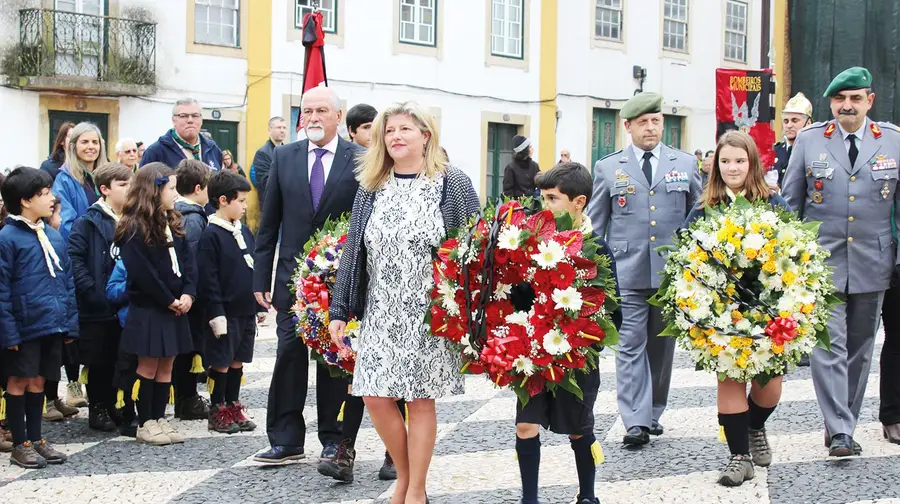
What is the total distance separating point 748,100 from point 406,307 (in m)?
13.7

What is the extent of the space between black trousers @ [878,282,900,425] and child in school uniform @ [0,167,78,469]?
487cm

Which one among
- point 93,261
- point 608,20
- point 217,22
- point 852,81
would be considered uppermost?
point 608,20

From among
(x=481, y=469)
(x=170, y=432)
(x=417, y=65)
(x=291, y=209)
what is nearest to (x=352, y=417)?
(x=481, y=469)

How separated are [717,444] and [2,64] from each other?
17118 millimetres

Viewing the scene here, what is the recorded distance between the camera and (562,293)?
5.20 metres

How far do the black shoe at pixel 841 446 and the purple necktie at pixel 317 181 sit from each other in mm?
3181

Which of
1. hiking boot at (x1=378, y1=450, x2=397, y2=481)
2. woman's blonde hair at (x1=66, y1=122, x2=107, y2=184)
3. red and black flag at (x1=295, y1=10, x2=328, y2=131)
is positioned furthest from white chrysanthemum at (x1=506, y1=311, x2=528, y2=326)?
red and black flag at (x1=295, y1=10, x2=328, y2=131)

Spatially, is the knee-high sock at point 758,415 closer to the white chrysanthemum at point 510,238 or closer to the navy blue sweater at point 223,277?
the white chrysanthemum at point 510,238

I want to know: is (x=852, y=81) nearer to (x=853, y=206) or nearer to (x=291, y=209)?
(x=853, y=206)

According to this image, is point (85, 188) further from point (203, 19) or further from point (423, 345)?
point (203, 19)

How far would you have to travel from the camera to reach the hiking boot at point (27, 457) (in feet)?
22.4

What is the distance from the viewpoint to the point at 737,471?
6262 mm

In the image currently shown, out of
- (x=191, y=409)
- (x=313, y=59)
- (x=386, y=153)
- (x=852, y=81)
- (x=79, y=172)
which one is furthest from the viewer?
(x=313, y=59)

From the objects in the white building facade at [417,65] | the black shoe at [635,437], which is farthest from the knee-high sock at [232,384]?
the white building facade at [417,65]
